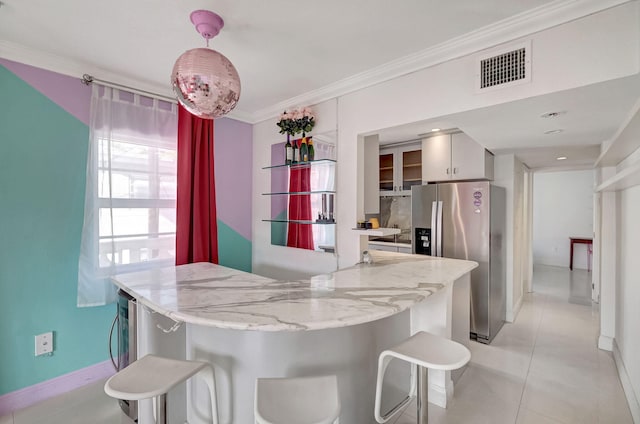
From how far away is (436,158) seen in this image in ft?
11.8

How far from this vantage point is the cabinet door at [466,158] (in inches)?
129

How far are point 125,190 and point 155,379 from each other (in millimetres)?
1852

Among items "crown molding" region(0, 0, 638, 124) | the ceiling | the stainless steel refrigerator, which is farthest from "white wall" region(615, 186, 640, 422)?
"crown molding" region(0, 0, 638, 124)

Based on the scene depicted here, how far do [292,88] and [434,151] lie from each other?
1.88 meters

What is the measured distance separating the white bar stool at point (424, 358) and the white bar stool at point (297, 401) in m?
0.33

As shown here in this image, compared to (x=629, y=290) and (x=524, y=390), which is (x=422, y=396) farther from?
(x=629, y=290)

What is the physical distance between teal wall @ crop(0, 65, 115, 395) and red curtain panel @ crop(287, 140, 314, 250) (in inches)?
69.9

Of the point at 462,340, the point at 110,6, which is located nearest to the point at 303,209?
the point at 462,340

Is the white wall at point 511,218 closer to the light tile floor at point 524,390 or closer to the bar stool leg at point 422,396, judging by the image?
the light tile floor at point 524,390

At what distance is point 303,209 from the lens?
3.10 m

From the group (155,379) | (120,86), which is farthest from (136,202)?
(155,379)

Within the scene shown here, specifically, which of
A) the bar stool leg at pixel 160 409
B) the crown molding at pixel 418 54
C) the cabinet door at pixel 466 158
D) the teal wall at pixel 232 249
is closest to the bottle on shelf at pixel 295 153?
the crown molding at pixel 418 54

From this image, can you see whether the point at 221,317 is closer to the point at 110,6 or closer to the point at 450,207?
the point at 110,6

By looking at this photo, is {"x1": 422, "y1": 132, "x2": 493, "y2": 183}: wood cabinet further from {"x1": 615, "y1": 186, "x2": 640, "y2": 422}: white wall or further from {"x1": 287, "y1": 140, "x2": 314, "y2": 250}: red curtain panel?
{"x1": 287, "y1": 140, "x2": 314, "y2": 250}: red curtain panel
